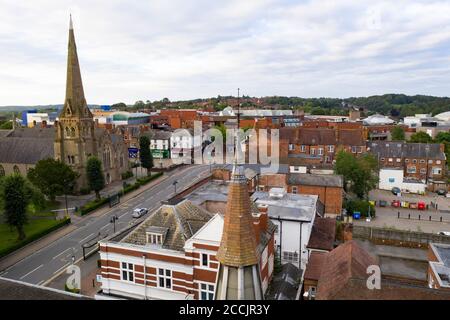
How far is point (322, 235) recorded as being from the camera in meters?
34.7

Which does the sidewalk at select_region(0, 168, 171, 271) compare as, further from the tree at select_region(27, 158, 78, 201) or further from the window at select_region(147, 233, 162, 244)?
the window at select_region(147, 233, 162, 244)

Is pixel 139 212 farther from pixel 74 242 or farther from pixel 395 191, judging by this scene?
pixel 395 191

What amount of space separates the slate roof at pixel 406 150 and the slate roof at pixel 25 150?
63.3 meters

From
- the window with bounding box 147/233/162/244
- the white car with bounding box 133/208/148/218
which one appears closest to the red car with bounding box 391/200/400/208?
the white car with bounding box 133/208/148/218

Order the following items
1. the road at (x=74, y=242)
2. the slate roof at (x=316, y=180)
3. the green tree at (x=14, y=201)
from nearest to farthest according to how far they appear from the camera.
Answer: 1. the road at (x=74, y=242)
2. the green tree at (x=14, y=201)
3. the slate roof at (x=316, y=180)

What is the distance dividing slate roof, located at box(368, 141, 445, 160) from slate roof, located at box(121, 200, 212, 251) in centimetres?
5758

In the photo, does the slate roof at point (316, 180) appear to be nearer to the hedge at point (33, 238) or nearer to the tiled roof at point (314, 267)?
the tiled roof at point (314, 267)

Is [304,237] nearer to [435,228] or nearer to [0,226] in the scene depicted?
[435,228]

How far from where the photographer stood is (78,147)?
56844 mm

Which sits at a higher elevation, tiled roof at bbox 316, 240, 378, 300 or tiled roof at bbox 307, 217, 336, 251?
tiled roof at bbox 316, 240, 378, 300

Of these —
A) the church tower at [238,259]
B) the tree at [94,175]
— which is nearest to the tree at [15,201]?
the tree at [94,175]

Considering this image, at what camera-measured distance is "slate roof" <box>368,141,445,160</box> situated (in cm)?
7044

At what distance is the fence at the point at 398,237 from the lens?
39750 millimetres
